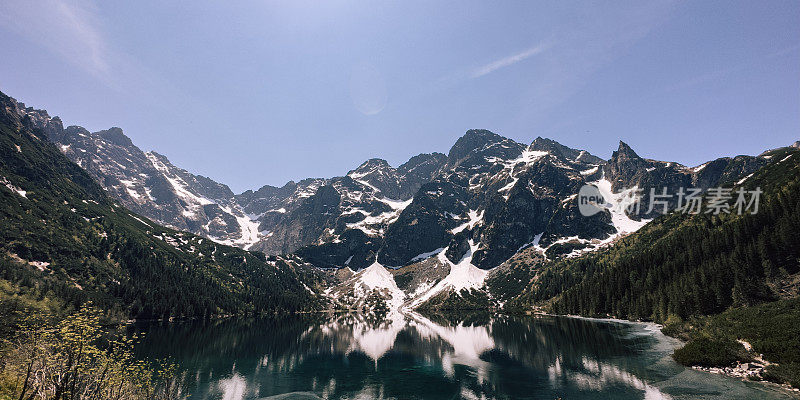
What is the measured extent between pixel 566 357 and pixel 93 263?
237938mm

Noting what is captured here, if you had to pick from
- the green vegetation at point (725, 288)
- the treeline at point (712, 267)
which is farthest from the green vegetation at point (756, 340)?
the treeline at point (712, 267)

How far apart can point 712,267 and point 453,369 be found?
95.4 m

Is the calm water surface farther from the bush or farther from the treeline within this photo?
the treeline

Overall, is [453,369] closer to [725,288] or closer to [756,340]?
[756,340]

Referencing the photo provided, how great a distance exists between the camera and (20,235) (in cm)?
16100

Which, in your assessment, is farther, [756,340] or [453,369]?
[453,369]

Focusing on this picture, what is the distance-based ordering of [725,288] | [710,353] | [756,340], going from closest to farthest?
1. [710,353]
2. [756,340]
3. [725,288]

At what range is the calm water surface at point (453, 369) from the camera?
152 ft

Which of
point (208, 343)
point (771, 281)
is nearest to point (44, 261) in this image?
point (208, 343)

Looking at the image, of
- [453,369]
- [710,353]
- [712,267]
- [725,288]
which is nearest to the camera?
[710,353]

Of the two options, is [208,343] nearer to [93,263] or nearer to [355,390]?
[355,390]

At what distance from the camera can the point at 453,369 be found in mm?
66062

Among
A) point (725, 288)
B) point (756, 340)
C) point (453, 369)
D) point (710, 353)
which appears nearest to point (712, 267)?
point (725, 288)

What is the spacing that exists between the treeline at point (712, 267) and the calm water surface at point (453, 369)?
2323cm
